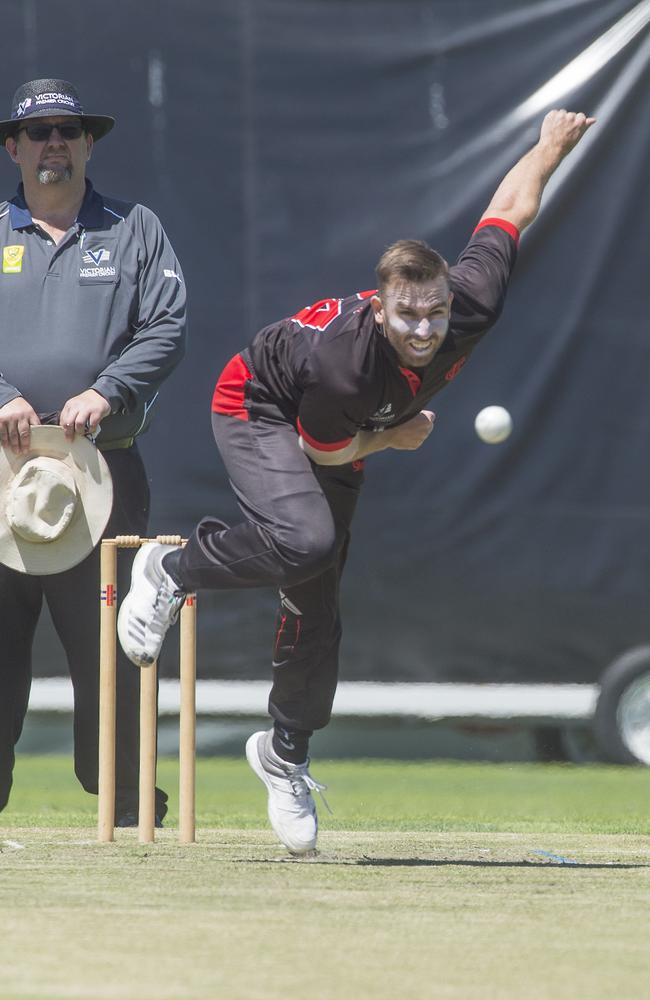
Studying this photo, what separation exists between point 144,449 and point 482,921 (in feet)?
11.1

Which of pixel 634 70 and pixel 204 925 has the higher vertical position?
pixel 634 70

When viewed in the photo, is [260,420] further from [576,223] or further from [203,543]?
[576,223]

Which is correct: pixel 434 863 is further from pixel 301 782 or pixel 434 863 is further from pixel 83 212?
pixel 83 212

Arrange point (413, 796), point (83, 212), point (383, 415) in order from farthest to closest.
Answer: point (413, 796) < point (83, 212) < point (383, 415)

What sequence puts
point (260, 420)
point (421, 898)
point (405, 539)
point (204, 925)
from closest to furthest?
point (204, 925) → point (421, 898) → point (260, 420) → point (405, 539)

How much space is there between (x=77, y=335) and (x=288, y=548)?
919mm

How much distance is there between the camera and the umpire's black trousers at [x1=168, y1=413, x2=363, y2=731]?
3.14 meters

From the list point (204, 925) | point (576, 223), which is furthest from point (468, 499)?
point (204, 925)

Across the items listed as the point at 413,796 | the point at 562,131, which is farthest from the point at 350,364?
the point at 413,796

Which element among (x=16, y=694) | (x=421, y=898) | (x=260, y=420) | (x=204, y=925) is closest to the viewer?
(x=204, y=925)

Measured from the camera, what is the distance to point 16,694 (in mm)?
3867

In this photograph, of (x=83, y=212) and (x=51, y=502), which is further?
(x=83, y=212)

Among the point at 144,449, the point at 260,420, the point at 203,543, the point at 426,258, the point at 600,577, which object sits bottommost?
the point at 600,577

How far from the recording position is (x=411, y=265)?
3.07 metres
